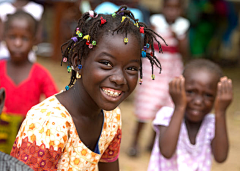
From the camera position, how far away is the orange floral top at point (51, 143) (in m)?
1.46

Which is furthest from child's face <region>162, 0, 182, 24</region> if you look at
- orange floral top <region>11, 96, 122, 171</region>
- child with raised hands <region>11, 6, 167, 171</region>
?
orange floral top <region>11, 96, 122, 171</region>

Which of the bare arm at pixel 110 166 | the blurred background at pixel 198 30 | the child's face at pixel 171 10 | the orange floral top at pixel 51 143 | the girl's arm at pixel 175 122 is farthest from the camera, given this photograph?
the blurred background at pixel 198 30

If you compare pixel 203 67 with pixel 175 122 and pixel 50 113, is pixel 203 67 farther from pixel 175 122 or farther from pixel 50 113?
pixel 50 113

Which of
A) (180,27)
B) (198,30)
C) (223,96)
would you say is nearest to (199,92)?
(223,96)

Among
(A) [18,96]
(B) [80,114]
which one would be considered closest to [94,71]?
(B) [80,114]

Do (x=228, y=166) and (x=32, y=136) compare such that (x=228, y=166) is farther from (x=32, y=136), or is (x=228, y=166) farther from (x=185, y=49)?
(x=32, y=136)

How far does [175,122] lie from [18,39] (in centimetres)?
169

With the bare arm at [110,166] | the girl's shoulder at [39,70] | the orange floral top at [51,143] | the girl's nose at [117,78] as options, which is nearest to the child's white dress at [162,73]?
the girl's shoulder at [39,70]

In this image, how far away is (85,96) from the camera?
1716 mm

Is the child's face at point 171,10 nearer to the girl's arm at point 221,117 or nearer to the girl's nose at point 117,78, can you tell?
the girl's arm at point 221,117

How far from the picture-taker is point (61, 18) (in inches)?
364

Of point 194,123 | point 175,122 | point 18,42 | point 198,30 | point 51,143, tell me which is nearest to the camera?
point 51,143

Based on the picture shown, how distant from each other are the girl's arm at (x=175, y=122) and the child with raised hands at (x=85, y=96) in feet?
1.91

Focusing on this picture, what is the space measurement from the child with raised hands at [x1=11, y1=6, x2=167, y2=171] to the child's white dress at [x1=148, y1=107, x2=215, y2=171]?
0.81 meters
